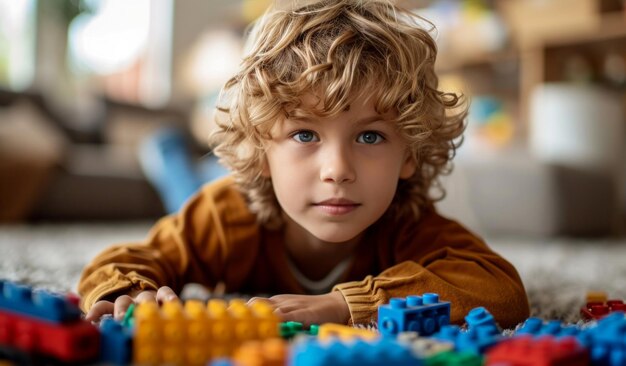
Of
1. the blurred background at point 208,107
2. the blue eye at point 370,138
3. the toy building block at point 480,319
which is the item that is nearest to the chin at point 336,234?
the blue eye at point 370,138

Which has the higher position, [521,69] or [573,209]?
[521,69]

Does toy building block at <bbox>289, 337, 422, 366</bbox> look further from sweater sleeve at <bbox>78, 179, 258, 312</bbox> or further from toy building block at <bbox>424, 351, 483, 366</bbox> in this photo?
sweater sleeve at <bbox>78, 179, 258, 312</bbox>

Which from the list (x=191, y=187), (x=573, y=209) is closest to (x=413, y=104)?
(x=191, y=187)

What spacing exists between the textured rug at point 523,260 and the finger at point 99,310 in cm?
29

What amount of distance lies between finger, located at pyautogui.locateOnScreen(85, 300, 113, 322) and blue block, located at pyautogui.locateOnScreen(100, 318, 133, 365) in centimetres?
20

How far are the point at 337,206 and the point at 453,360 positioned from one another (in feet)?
1.05

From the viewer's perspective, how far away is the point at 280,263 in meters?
0.94

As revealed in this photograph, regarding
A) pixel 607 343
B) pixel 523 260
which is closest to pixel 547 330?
pixel 607 343

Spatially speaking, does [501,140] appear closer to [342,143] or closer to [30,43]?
[342,143]

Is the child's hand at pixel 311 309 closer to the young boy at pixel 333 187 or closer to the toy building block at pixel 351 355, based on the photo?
the young boy at pixel 333 187

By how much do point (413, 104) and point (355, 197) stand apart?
13 centimetres

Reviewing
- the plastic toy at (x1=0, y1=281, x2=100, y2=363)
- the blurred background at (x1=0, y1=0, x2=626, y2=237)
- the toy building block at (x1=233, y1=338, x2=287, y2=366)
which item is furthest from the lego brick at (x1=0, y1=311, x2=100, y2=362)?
the blurred background at (x1=0, y1=0, x2=626, y2=237)

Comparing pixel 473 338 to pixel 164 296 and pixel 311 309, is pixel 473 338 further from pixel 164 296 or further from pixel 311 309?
pixel 164 296

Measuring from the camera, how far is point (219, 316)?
482 mm
